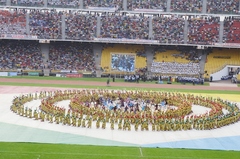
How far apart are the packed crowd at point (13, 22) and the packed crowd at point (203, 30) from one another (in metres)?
23.9

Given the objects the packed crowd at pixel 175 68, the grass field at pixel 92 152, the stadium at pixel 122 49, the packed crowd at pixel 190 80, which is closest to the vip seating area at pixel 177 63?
the packed crowd at pixel 175 68

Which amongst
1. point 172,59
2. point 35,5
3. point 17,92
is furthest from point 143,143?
point 35,5

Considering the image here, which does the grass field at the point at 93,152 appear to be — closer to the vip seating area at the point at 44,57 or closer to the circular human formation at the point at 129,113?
the circular human formation at the point at 129,113

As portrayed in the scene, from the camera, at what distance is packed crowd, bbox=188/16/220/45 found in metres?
53.5

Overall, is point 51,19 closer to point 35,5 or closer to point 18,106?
point 35,5

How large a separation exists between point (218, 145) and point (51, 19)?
40470mm

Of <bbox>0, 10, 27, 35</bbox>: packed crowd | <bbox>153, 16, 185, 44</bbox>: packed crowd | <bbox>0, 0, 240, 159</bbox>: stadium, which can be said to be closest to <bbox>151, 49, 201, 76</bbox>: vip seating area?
<bbox>0, 0, 240, 159</bbox>: stadium

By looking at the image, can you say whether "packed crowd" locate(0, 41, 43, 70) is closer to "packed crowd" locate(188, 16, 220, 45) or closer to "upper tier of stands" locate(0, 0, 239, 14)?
"upper tier of stands" locate(0, 0, 239, 14)

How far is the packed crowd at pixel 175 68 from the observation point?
172ft

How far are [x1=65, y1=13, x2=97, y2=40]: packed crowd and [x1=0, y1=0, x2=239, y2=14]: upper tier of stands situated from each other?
6.41 feet

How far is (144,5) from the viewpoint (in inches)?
2270

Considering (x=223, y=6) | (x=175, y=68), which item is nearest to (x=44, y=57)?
(x=175, y=68)

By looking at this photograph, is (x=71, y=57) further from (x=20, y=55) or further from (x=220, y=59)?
(x=220, y=59)

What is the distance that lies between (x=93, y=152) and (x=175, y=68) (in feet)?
117
